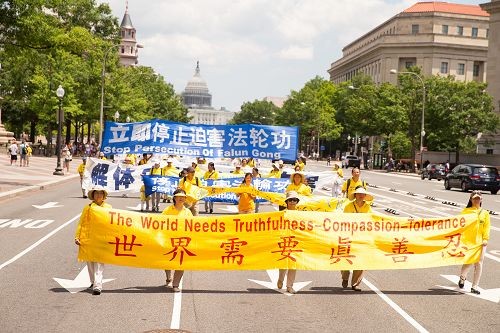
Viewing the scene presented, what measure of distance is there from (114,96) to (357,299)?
6644 centimetres

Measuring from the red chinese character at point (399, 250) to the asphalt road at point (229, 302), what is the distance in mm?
529

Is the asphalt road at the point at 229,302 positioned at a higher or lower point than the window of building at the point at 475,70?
lower

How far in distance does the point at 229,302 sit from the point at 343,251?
210 cm

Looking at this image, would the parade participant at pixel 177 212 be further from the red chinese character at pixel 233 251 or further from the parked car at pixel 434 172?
the parked car at pixel 434 172

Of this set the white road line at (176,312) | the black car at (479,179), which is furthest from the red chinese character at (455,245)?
the black car at (479,179)

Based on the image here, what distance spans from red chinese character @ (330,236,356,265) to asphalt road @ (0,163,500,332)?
552mm

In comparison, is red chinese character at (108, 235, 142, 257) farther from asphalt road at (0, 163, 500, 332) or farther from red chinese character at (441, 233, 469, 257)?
red chinese character at (441, 233, 469, 257)

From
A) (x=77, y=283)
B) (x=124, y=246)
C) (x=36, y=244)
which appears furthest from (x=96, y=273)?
(x=36, y=244)

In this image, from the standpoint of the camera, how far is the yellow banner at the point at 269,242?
35.8 feet

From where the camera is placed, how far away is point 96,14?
282 feet

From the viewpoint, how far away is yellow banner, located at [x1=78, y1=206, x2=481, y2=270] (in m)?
10.9

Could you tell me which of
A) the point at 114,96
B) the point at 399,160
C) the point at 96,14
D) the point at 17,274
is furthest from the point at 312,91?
the point at 17,274

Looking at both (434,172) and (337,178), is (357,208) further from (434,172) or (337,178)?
(434,172)

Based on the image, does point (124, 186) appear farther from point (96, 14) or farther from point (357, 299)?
point (96, 14)
